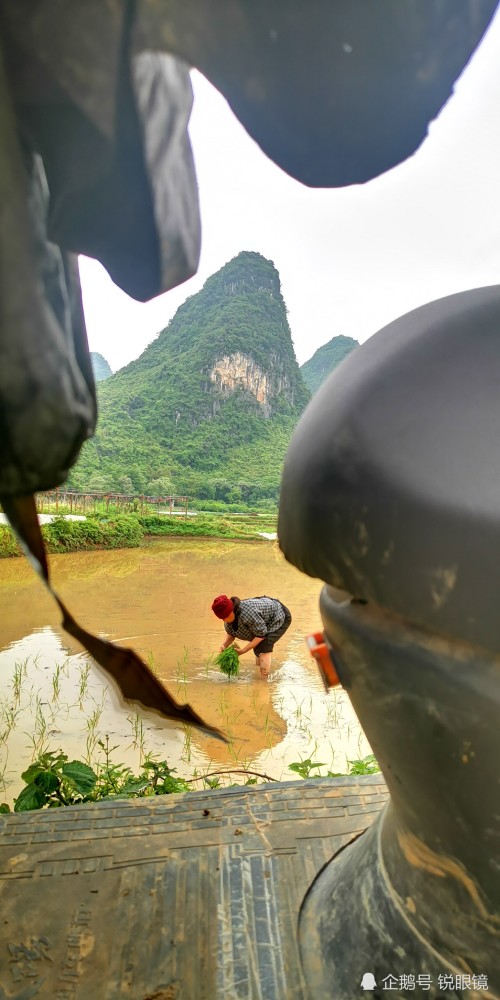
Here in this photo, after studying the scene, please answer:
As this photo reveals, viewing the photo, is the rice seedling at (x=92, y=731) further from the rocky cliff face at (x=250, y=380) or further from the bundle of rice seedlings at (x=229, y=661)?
the rocky cliff face at (x=250, y=380)

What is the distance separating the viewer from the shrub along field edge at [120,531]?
11333mm

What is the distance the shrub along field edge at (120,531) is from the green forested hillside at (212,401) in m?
5.05

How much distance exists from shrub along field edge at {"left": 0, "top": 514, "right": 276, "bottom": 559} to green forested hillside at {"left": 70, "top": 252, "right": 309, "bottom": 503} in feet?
16.6

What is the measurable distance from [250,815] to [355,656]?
1.02 meters

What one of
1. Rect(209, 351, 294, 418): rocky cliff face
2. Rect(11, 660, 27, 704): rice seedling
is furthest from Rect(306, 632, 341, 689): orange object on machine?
Rect(209, 351, 294, 418): rocky cliff face

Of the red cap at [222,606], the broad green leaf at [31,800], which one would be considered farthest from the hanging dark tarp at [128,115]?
the red cap at [222,606]

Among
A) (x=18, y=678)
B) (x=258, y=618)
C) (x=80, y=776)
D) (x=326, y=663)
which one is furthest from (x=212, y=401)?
(x=326, y=663)

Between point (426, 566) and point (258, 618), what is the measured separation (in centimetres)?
395

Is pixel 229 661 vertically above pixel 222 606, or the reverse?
pixel 222 606

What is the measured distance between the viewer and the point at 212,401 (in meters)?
33.1

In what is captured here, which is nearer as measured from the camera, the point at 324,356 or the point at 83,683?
the point at 83,683

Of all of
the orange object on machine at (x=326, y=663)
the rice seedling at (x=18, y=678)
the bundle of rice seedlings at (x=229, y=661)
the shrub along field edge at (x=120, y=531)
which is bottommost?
the shrub along field edge at (x=120, y=531)

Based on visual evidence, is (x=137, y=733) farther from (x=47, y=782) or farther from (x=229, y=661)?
(x=47, y=782)

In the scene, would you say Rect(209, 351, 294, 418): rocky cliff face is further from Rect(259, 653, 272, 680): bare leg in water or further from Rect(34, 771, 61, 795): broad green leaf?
Rect(34, 771, 61, 795): broad green leaf
